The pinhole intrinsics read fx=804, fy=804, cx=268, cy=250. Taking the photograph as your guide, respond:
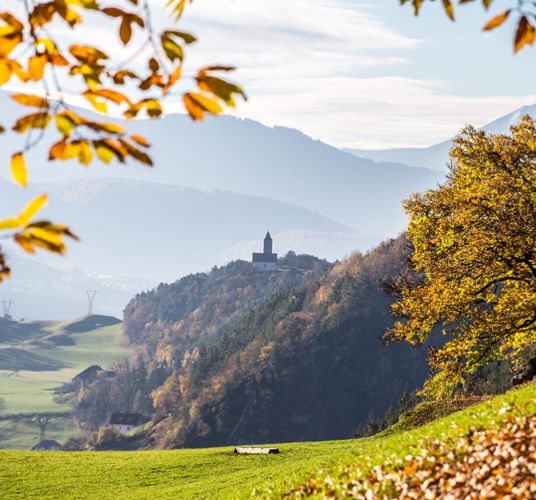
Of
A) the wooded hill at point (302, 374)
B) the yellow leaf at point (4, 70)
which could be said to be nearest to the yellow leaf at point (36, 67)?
the yellow leaf at point (4, 70)

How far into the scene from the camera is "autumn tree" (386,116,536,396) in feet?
90.2

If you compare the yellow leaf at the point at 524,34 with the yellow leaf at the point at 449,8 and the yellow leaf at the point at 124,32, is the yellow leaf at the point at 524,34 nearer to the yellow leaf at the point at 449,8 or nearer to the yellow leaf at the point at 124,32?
the yellow leaf at the point at 449,8

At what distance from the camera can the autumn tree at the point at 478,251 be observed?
90.2 feet

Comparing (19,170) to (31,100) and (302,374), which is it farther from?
(302,374)

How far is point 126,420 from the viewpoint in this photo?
186625mm

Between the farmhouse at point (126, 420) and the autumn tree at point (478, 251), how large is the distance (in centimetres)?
16158

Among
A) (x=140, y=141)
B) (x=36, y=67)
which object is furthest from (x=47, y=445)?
(x=140, y=141)

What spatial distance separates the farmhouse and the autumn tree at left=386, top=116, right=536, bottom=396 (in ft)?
530

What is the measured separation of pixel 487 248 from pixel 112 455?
20.4 meters

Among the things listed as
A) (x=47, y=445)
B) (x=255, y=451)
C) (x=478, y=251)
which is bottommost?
(x=47, y=445)

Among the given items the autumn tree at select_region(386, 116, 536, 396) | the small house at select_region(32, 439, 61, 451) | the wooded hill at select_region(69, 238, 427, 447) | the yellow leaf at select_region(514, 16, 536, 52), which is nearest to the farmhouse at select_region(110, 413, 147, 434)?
the small house at select_region(32, 439, 61, 451)

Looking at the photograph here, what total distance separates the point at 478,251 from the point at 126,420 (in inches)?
6645

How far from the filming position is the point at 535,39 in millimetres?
4770

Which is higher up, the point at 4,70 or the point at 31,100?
the point at 4,70
